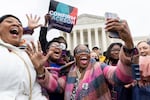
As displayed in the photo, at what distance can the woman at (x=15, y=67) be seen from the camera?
3474mm

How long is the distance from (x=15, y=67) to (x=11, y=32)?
0.46 m

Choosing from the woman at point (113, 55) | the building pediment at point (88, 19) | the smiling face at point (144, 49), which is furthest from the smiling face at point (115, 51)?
the building pediment at point (88, 19)

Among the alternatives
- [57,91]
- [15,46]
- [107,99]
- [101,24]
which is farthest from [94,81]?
[101,24]

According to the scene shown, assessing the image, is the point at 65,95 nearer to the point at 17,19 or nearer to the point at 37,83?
the point at 37,83

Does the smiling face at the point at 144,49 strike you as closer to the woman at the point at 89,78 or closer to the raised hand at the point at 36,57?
the woman at the point at 89,78

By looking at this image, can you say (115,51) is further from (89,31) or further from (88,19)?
(89,31)

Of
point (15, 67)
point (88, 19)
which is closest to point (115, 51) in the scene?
point (15, 67)

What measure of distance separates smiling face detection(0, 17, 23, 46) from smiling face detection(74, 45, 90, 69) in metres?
0.98

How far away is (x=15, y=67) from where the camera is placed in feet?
11.6

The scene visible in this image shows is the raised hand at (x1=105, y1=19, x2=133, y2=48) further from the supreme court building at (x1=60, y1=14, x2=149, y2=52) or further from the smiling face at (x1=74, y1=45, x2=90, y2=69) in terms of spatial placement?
Answer: the supreme court building at (x1=60, y1=14, x2=149, y2=52)

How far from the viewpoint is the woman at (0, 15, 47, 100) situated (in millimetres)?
3474

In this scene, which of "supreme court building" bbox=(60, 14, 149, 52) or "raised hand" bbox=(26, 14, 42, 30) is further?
"supreme court building" bbox=(60, 14, 149, 52)

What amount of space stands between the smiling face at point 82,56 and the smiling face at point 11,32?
979 mm

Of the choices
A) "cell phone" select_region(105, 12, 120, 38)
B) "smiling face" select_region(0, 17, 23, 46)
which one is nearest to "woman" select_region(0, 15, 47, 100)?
"smiling face" select_region(0, 17, 23, 46)
